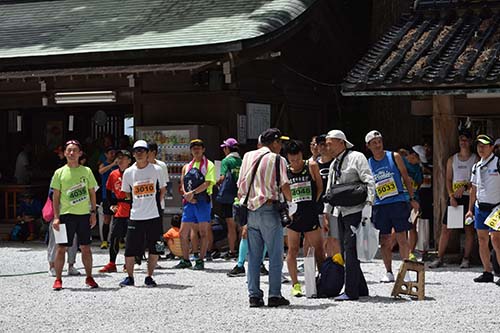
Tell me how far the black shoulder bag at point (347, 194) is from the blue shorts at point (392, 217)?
1.36m

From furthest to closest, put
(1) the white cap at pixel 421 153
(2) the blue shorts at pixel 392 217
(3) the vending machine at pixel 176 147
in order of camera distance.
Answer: (3) the vending machine at pixel 176 147, (1) the white cap at pixel 421 153, (2) the blue shorts at pixel 392 217

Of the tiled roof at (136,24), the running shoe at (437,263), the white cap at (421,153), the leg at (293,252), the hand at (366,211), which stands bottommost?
the running shoe at (437,263)

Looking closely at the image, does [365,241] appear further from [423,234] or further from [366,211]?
[423,234]

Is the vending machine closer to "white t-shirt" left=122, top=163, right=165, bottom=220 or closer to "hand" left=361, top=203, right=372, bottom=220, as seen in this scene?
"white t-shirt" left=122, top=163, right=165, bottom=220

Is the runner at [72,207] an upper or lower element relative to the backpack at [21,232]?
upper

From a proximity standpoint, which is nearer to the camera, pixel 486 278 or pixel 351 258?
pixel 351 258

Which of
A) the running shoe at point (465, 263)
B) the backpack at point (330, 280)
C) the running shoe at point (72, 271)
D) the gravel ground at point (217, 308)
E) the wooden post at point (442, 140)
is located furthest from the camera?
the wooden post at point (442, 140)

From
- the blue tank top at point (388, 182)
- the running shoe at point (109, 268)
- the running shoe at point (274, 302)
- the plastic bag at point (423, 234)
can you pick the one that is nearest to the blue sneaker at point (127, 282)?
the running shoe at point (109, 268)

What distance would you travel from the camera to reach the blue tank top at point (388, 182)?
10094 millimetres

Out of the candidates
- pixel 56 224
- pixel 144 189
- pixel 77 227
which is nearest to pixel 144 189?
pixel 144 189

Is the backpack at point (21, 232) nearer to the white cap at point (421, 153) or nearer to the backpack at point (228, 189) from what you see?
the backpack at point (228, 189)

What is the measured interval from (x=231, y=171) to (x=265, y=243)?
3.55 meters

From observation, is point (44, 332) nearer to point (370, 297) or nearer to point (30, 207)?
point (370, 297)

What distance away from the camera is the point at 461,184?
1173 centimetres
